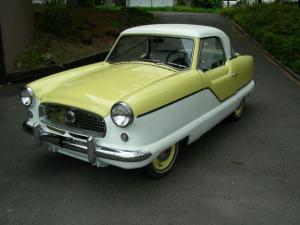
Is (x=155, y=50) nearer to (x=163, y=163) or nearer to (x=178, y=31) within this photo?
(x=178, y=31)

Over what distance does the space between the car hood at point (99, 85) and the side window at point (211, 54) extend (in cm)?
57

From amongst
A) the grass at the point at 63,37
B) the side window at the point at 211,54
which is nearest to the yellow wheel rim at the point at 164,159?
the side window at the point at 211,54

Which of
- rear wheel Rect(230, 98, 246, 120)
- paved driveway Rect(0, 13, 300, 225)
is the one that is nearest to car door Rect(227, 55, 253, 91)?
rear wheel Rect(230, 98, 246, 120)

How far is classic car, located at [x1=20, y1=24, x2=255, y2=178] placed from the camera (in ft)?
12.3

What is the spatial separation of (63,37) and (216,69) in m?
6.86

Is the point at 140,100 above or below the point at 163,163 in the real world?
above

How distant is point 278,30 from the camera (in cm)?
1400

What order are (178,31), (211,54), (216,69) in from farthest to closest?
(211,54) → (216,69) → (178,31)

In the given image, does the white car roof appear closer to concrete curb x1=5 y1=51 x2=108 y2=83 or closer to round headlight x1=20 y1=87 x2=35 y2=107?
round headlight x1=20 y1=87 x2=35 y2=107

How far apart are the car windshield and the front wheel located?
109 centimetres

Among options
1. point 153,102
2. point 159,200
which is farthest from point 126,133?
point 159,200

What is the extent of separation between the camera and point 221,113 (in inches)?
205

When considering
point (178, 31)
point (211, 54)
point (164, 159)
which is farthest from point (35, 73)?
point (164, 159)

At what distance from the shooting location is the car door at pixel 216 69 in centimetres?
495
